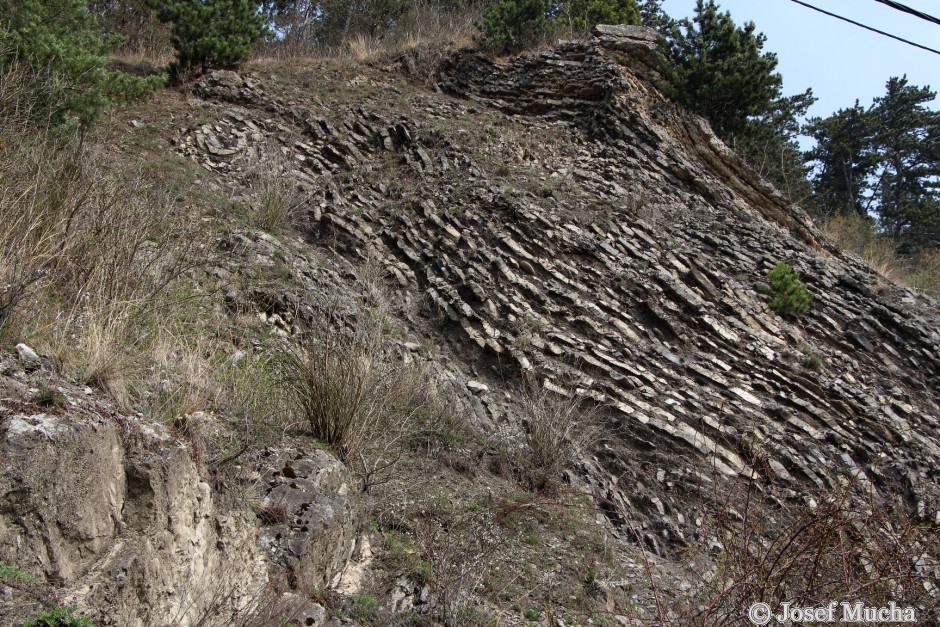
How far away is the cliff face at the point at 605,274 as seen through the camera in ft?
20.0

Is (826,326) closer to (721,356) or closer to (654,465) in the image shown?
(721,356)

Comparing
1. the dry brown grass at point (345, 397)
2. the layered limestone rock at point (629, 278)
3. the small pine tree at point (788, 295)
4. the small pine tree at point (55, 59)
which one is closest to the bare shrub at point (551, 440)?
the layered limestone rock at point (629, 278)

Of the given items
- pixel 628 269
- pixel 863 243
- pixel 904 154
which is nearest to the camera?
pixel 628 269

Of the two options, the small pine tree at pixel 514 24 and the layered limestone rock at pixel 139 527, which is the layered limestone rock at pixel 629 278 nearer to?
the small pine tree at pixel 514 24

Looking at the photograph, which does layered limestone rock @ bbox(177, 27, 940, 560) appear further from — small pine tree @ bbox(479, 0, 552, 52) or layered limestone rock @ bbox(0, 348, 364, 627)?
layered limestone rock @ bbox(0, 348, 364, 627)

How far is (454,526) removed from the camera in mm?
4254

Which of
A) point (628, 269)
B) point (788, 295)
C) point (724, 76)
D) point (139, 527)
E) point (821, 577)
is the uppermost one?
point (724, 76)

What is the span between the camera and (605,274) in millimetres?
8211

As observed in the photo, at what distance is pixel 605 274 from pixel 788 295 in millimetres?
2516

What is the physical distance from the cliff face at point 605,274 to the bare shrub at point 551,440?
0.33 m

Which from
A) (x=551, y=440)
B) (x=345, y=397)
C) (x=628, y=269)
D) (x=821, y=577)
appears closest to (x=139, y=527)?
(x=345, y=397)

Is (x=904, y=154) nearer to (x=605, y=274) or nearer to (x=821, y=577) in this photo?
(x=605, y=274)

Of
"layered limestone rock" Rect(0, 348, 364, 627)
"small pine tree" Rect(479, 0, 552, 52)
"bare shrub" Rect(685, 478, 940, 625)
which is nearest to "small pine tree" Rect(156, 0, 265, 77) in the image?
"small pine tree" Rect(479, 0, 552, 52)

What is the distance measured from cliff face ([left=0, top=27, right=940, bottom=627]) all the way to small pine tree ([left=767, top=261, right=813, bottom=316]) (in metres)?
0.22
